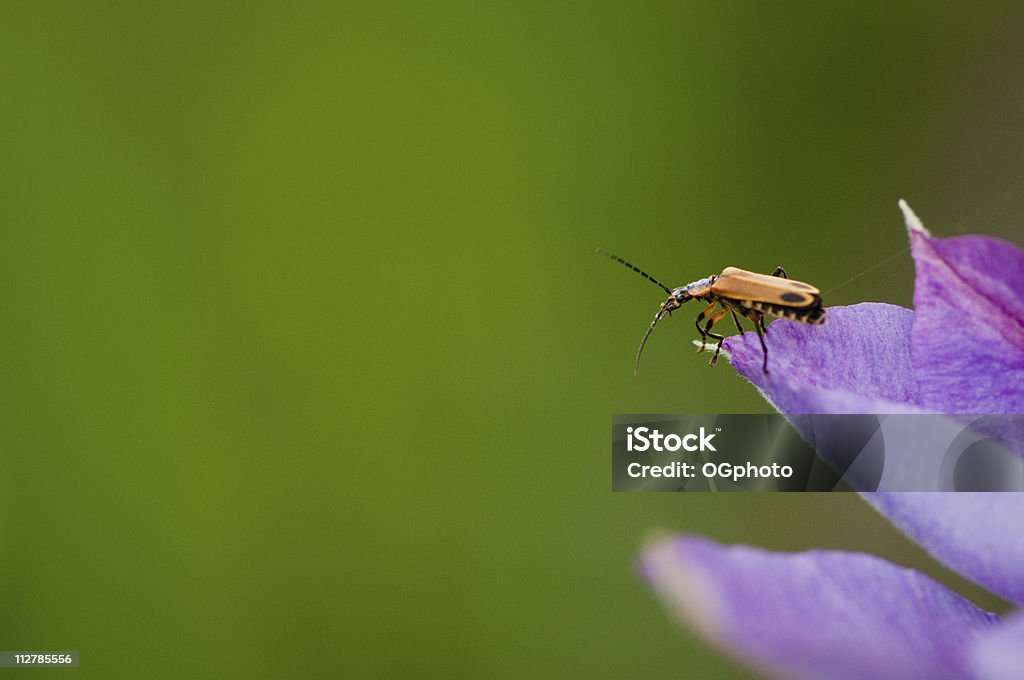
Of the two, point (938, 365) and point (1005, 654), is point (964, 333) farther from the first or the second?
point (1005, 654)

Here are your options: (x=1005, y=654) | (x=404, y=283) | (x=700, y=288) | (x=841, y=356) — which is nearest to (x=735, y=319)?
(x=700, y=288)

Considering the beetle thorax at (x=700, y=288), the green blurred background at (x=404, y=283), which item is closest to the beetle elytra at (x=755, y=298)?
the beetle thorax at (x=700, y=288)

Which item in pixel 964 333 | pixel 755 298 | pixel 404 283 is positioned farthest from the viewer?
pixel 404 283

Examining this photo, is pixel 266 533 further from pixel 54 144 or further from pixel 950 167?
pixel 950 167

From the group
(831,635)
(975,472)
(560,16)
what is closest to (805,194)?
(560,16)

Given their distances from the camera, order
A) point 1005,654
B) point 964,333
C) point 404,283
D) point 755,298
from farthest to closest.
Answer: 1. point 404,283
2. point 755,298
3. point 964,333
4. point 1005,654

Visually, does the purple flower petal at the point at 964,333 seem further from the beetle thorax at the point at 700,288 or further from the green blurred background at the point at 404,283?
the green blurred background at the point at 404,283
